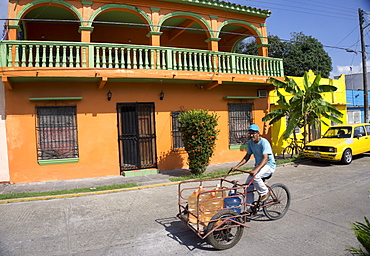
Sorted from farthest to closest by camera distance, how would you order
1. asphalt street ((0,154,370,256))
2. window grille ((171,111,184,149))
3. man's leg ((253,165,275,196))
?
window grille ((171,111,184,149)) → man's leg ((253,165,275,196)) → asphalt street ((0,154,370,256))

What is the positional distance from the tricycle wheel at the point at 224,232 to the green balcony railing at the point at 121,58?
24.3 feet

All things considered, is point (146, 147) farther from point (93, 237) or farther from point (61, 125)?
point (93, 237)

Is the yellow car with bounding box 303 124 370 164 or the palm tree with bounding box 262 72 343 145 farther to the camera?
the palm tree with bounding box 262 72 343 145

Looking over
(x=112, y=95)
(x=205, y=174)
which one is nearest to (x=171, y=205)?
(x=205, y=174)

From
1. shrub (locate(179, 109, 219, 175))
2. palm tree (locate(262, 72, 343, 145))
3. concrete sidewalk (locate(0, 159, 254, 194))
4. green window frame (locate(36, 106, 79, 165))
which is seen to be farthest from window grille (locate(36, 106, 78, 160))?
palm tree (locate(262, 72, 343, 145))

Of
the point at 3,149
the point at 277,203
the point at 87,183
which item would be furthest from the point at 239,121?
the point at 3,149

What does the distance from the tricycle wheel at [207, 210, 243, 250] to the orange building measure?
6698mm

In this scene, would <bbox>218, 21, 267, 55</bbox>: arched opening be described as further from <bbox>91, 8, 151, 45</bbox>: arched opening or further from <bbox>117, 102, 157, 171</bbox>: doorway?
<bbox>117, 102, 157, 171</bbox>: doorway

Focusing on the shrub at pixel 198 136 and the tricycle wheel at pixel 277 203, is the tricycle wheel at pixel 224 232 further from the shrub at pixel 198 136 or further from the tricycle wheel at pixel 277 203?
the shrub at pixel 198 136

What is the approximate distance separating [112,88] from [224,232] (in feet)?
25.7

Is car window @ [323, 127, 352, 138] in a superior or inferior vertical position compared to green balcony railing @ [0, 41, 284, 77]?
inferior

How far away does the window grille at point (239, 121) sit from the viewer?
1323 centimetres

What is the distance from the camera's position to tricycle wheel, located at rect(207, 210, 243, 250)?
4.28 meters

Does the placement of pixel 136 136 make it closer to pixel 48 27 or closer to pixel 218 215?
pixel 48 27
